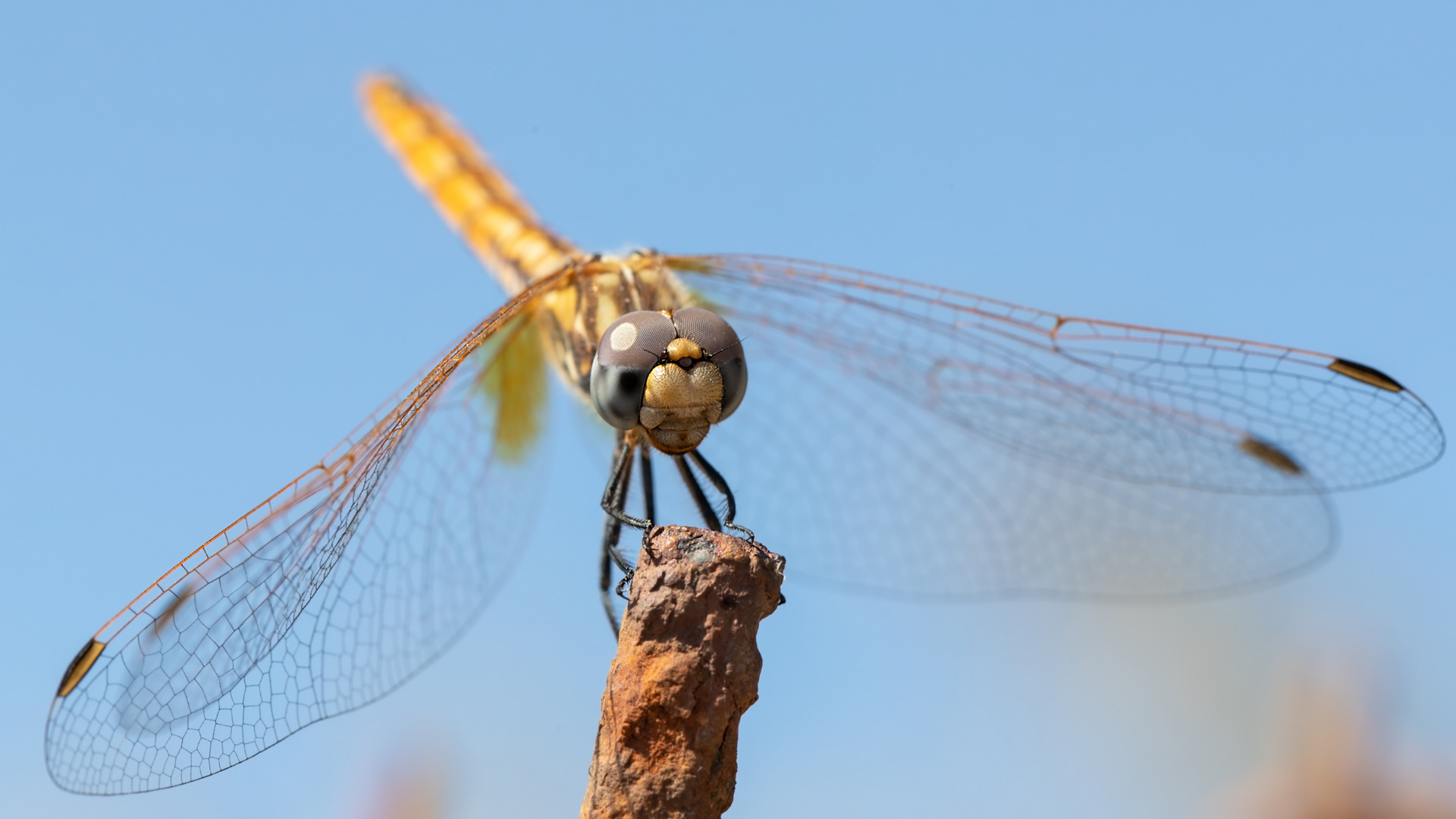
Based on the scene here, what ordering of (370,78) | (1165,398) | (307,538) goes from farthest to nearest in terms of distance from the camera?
(370,78), (1165,398), (307,538)

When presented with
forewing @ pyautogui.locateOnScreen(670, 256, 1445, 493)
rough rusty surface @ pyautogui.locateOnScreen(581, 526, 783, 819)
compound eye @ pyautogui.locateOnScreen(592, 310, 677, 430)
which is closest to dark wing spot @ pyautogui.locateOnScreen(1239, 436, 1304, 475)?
forewing @ pyautogui.locateOnScreen(670, 256, 1445, 493)

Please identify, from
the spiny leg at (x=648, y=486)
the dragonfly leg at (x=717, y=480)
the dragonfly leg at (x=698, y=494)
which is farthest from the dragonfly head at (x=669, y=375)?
the spiny leg at (x=648, y=486)

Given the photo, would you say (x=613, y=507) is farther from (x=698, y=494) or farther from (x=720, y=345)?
(x=720, y=345)

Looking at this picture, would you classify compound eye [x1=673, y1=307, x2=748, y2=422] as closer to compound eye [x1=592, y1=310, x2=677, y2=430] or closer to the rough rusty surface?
compound eye [x1=592, y1=310, x2=677, y2=430]

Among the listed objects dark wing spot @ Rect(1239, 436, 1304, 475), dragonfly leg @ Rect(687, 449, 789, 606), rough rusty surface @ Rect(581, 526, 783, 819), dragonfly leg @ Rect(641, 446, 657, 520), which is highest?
dark wing spot @ Rect(1239, 436, 1304, 475)

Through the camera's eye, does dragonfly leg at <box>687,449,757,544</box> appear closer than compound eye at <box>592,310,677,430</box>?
No

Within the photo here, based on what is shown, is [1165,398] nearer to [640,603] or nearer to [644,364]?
[644,364]

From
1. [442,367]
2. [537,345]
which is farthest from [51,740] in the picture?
[537,345]
